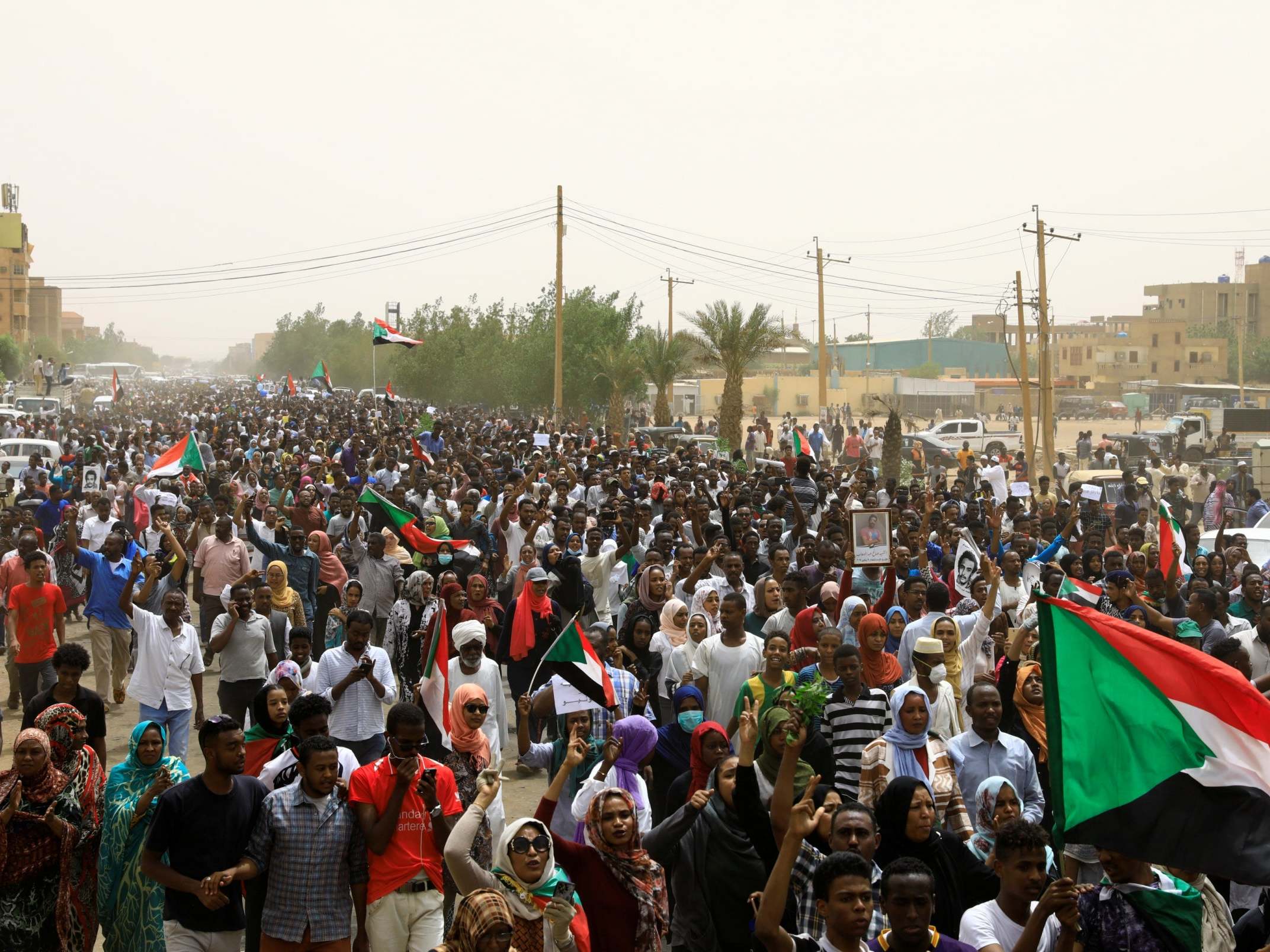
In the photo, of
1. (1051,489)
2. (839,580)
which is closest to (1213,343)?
(1051,489)

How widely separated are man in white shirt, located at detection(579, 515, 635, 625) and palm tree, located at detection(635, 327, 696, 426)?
32.3 m

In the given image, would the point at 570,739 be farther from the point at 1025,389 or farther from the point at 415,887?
the point at 1025,389

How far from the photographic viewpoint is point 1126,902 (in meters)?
4.73

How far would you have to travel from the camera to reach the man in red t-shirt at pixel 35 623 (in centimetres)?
1044

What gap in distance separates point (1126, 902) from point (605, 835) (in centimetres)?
179

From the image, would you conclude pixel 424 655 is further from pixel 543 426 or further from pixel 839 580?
pixel 543 426

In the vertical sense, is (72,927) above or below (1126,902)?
below

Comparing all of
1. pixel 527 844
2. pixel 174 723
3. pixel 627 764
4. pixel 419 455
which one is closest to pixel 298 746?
pixel 527 844

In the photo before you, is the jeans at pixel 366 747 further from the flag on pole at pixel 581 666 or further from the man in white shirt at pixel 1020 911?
the man in white shirt at pixel 1020 911

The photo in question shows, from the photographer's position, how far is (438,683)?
7.70 m

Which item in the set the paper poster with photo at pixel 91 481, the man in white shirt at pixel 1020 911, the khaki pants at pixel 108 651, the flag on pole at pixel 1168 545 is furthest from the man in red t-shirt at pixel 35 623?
the paper poster with photo at pixel 91 481

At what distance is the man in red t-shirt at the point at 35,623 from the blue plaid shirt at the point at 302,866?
18.6ft

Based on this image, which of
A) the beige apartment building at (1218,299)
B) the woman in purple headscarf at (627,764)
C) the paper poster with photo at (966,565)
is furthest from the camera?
the beige apartment building at (1218,299)

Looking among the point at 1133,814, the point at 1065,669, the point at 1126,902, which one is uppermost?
the point at 1065,669
